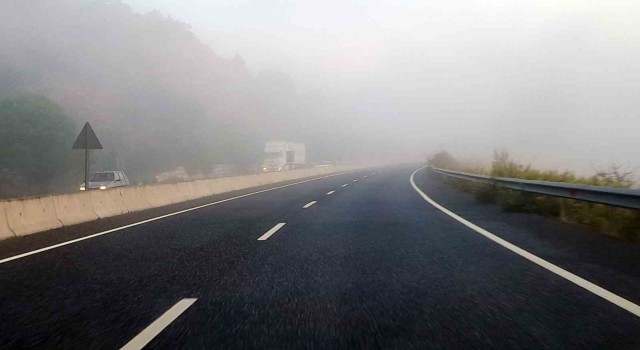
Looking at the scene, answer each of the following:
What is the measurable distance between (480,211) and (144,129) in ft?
182

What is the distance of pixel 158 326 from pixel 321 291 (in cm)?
173

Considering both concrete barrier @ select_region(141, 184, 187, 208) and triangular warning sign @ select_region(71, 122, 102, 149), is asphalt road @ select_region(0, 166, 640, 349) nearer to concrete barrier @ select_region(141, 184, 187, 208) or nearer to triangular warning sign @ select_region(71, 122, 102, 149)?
concrete barrier @ select_region(141, 184, 187, 208)

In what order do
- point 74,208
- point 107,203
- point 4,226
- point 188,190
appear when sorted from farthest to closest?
point 188,190, point 107,203, point 74,208, point 4,226

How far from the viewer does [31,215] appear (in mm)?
10570

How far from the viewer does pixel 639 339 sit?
12.1ft

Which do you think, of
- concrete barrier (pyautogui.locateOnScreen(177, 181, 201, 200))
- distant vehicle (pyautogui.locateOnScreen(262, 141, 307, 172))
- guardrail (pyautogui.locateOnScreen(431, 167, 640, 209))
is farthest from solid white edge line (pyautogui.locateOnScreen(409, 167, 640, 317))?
distant vehicle (pyautogui.locateOnScreen(262, 141, 307, 172))

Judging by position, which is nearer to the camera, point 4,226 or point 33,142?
point 4,226

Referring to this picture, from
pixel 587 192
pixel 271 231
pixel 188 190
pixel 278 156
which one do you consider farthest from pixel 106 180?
pixel 278 156

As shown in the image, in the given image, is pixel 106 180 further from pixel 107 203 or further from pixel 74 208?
pixel 74 208

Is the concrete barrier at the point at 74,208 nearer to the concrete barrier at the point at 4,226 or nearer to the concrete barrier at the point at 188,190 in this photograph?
the concrete barrier at the point at 4,226

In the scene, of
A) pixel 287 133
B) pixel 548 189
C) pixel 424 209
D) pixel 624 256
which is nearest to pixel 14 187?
pixel 424 209

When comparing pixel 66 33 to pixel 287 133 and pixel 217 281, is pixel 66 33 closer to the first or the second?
pixel 287 133

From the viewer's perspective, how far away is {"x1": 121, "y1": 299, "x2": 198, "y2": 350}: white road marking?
363 centimetres

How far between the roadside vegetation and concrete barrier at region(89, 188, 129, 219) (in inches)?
426
